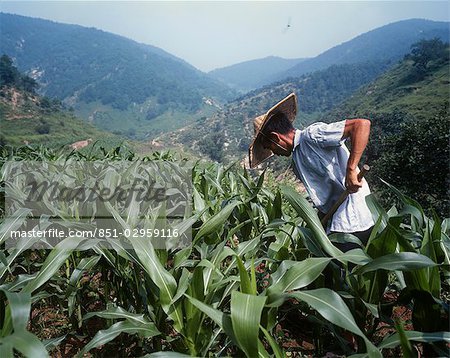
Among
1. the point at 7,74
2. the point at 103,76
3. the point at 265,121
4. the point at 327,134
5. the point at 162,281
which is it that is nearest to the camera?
the point at 162,281

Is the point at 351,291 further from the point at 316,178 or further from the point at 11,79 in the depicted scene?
the point at 11,79

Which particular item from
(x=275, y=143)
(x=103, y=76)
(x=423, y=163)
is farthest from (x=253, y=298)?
(x=103, y=76)

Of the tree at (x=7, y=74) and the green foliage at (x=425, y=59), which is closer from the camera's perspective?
the green foliage at (x=425, y=59)

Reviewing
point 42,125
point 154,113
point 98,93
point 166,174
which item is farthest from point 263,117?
point 98,93

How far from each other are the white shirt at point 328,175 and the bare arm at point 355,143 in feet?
0.24

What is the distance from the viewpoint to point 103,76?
484ft

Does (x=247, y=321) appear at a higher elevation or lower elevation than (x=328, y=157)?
lower

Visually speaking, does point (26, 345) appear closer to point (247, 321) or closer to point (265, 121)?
point (247, 321)

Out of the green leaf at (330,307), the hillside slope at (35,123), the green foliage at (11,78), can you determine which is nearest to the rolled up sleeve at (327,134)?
the green leaf at (330,307)

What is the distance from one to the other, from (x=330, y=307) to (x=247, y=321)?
9.9 inches

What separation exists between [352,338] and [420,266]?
611 millimetres

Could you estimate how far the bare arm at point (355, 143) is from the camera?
63.9 inches

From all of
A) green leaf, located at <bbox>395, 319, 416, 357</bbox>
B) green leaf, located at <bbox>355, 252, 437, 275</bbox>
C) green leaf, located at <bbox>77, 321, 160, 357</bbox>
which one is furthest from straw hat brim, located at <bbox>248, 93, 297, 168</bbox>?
green leaf, located at <bbox>395, 319, 416, 357</bbox>

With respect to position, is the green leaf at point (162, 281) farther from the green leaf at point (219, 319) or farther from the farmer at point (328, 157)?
the farmer at point (328, 157)
